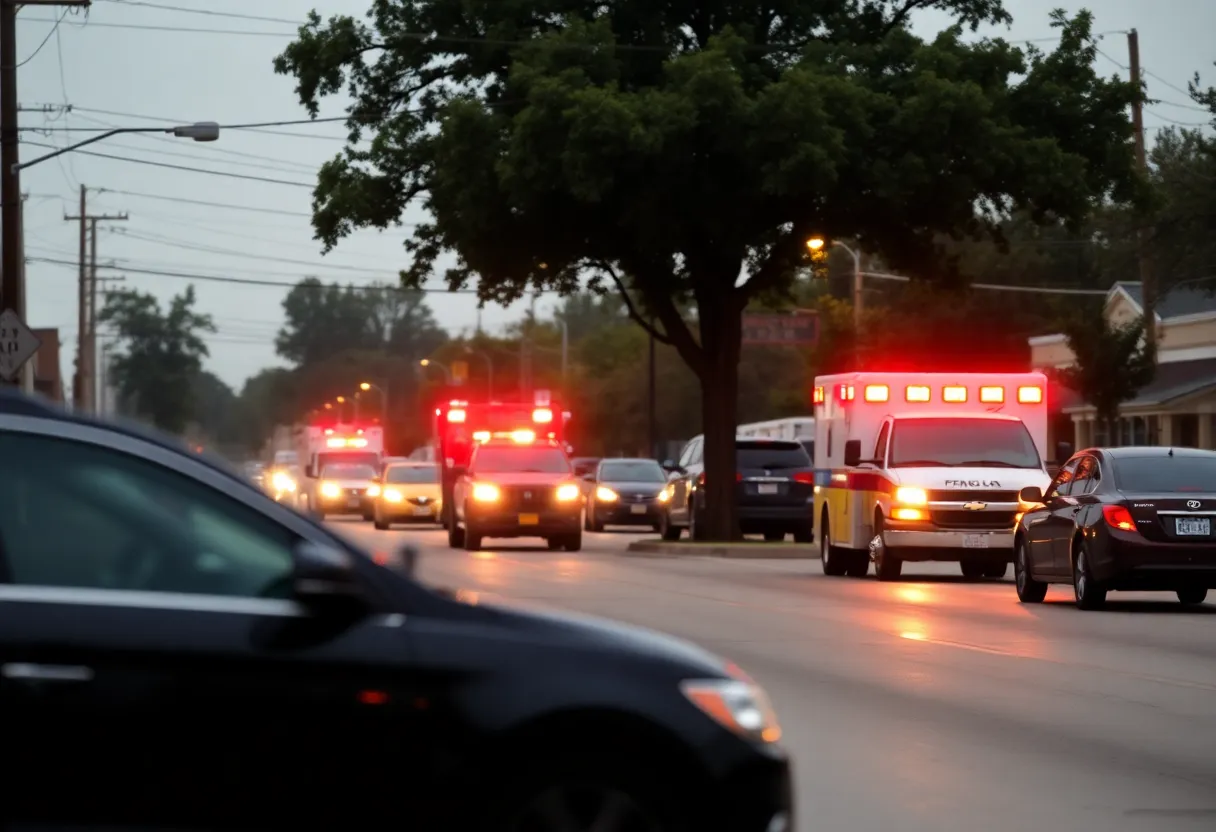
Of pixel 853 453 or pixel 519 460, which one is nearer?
pixel 853 453

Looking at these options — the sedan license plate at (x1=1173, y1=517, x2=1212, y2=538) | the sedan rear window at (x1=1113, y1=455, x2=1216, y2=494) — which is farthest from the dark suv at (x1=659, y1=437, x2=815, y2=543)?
the sedan license plate at (x1=1173, y1=517, x2=1212, y2=538)

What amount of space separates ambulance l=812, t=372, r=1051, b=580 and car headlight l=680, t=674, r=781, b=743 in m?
20.4

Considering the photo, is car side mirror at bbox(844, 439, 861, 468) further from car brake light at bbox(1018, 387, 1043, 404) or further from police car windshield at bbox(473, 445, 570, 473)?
police car windshield at bbox(473, 445, 570, 473)

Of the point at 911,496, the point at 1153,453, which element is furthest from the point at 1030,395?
the point at 1153,453

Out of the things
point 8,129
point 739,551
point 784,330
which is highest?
point 8,129

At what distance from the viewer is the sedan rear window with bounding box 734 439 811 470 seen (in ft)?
137

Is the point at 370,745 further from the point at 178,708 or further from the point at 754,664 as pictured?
the point at 754,664

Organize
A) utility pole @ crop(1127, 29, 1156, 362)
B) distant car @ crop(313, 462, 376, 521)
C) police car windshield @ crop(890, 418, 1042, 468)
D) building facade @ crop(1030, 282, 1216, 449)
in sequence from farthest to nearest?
distant car @ crop(313, 462, 376, 521) < building facade @ crop(1030, 282, 1216, 449) < utility pole @ crop(1127, 29, 1156, 362) < police car windshield @ crop(890, 418, 1042, 468)

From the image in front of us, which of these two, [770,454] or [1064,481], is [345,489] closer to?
[770,454]

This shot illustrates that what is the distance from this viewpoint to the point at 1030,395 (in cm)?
2888

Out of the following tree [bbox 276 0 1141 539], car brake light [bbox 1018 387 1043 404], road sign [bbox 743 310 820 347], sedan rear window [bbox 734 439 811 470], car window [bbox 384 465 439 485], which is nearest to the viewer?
car brake light [bbox 1018 387 1043 404]

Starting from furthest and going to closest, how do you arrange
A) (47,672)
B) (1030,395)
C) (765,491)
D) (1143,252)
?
1. (1143,252)
2. (765,491)
3. (1030,395)
4. (47,672)

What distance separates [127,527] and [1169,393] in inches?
2171

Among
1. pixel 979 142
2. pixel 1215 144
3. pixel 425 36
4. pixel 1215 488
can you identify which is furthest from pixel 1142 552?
pixel 1215 144
